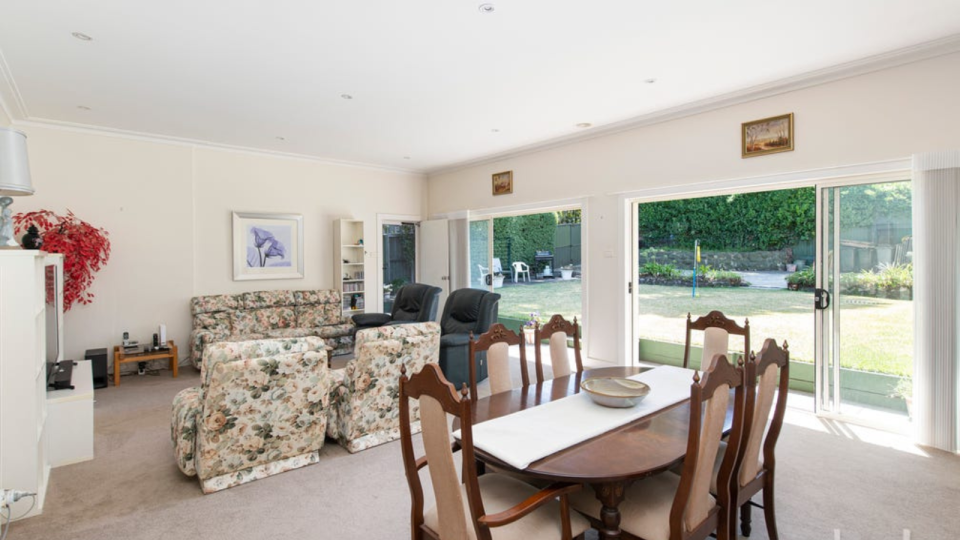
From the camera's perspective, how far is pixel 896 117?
3385 millimetres

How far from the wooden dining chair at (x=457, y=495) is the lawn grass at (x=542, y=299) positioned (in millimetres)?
6911

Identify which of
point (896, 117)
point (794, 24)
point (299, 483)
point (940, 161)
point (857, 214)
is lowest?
point (299, 483)

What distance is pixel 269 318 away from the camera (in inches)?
235

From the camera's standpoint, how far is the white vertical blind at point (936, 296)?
3.12 metres

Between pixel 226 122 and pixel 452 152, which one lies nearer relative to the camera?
pixel 226 122

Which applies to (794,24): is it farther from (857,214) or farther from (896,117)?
(857,214)

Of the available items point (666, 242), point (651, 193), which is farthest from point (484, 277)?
point (666, 242)

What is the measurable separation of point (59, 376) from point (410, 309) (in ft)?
11.6

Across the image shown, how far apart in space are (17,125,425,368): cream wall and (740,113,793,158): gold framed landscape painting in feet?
17.9

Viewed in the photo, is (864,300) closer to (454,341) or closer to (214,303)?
(454,341)

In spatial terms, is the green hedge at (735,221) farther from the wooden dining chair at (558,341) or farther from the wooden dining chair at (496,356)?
the wooden dining chair at (496,356)

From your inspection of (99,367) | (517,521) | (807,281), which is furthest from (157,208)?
(807,281)

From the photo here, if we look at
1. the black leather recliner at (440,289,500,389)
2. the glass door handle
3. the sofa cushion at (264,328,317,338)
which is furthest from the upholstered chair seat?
the sofa cushion at (264,328,317,338)

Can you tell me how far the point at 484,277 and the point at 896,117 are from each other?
5112 millimetres
